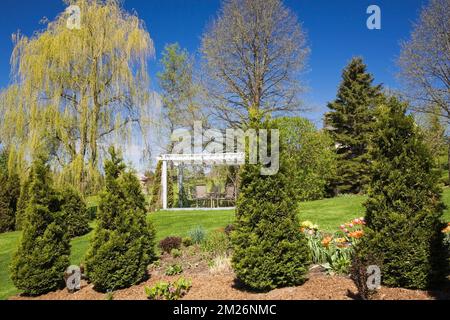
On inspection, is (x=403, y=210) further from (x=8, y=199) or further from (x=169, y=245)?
(x=8, y=199)

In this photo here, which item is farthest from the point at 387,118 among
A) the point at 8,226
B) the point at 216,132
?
the point at 216,132

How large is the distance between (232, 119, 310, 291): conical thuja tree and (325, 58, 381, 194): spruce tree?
16.3m

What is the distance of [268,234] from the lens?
4.55m

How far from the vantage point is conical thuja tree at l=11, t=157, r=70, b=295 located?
215 inches

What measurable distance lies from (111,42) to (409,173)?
31.9 feet

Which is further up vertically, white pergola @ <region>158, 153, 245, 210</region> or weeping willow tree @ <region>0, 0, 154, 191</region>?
weeping willow tree @ <region>0, 0, 154, 191</region>

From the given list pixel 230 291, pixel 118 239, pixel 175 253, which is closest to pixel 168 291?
pixel 230 291

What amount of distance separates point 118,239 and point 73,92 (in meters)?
7.16

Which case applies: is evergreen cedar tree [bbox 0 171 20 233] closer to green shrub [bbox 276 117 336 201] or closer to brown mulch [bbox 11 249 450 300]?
brown mulch [bbox 11 249 450 300]

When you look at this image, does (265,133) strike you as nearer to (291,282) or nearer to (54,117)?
(291,282)

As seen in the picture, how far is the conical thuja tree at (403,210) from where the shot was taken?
409 centimetres

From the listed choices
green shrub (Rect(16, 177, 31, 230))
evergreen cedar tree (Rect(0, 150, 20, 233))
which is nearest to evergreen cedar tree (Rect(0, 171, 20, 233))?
evergreen cedar tree (Rect(0, 150, 20, 233))

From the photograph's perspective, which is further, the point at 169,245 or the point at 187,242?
the point at 187,242
